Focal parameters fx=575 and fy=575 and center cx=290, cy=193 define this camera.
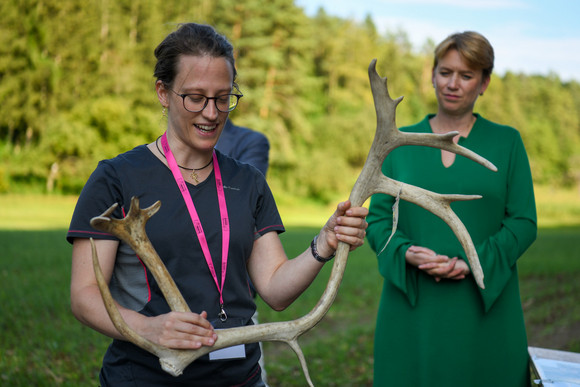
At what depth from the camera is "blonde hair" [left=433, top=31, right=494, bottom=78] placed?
320 centimetres

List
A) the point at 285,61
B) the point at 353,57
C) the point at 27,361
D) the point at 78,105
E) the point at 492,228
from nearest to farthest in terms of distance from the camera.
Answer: the point at 492,228 < the point at 27,361 < the point at 78,105 < the point at 285,61 < the point at 353,57

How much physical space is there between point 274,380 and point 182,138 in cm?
413

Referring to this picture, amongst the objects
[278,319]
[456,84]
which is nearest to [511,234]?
[456,84]

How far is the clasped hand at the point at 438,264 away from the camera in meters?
3.00

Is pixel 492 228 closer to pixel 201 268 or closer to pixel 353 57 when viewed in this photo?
pixel 201 268

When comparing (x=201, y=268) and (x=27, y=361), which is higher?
(x=201, y=268)

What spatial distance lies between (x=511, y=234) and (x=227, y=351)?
5.75 ft

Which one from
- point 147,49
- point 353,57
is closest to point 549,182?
point 353,57

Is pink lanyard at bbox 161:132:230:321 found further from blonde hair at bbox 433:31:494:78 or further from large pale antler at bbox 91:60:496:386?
blonde hair at bbox 433:31:494:78

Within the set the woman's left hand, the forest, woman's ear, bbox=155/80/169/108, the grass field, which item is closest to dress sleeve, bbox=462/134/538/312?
the woman's left hand

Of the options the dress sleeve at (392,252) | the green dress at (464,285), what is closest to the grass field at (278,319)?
the green dress at (464,285)

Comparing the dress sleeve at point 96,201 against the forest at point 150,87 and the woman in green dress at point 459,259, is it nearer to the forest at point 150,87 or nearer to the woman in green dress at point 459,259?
the woman in green dress at point 459,259

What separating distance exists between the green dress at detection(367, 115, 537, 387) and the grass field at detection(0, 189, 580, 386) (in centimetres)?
277

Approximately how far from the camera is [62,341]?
6102 millimetres
